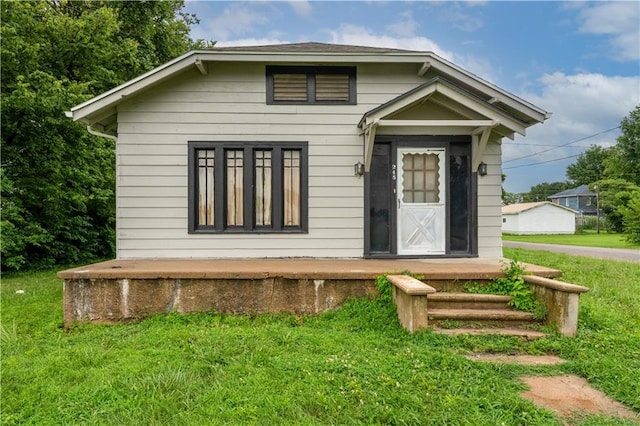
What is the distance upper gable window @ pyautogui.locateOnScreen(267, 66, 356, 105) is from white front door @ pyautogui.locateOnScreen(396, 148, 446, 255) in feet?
4.34

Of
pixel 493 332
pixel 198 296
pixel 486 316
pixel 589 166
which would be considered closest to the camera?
pixel 493 332

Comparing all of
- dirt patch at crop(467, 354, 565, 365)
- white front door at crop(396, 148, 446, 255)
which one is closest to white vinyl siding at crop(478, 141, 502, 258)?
white front door at crop(396, 148, 446, 255)

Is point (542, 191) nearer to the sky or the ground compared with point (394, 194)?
nearer to the sky

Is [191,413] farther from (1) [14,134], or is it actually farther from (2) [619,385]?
(1) [14,134]

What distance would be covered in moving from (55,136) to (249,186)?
5.92m

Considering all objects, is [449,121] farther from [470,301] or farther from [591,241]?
[591,241]

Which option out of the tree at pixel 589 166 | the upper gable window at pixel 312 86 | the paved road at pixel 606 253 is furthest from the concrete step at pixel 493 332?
the tree at pixel 589 166

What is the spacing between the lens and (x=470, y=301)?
413 centimetres

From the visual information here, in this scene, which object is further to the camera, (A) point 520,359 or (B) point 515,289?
(B) point 515,289

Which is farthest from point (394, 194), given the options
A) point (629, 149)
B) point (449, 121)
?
point (629, 149)

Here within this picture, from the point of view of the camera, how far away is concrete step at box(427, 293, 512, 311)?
413 centimetres

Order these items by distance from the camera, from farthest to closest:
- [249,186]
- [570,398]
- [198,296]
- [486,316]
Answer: [249,186]
[198,296]
[486,316]
[570,398]

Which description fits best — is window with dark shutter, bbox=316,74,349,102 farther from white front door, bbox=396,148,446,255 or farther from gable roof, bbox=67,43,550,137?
white front door, bbox=396,148,446,255

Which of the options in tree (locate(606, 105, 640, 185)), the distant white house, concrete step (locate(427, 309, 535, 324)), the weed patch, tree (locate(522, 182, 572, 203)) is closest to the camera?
concrete step (locate(427, 309, 535, 324))
